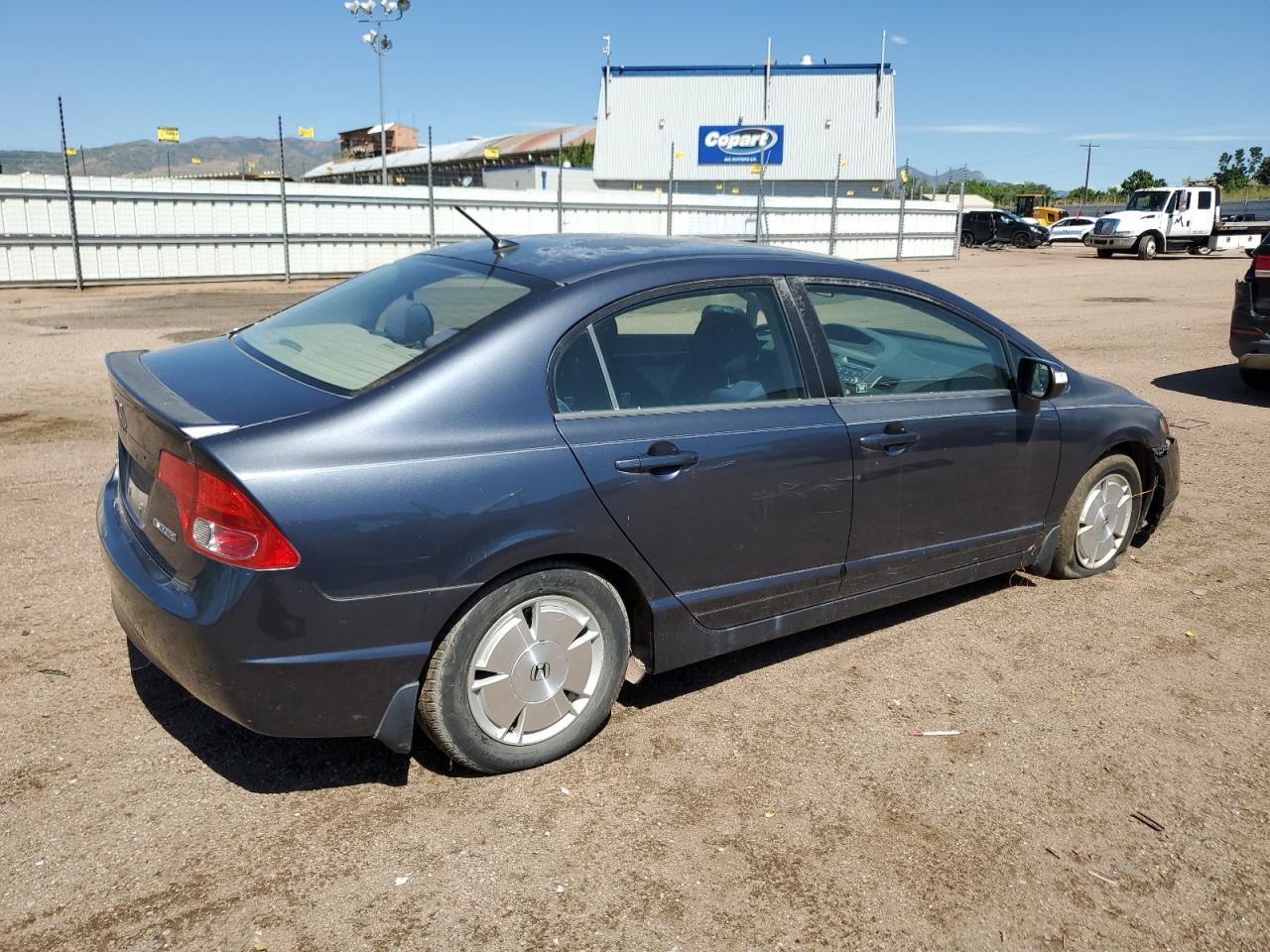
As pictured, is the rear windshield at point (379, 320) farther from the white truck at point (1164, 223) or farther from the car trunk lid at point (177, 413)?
the white truck at point (1164, 223)

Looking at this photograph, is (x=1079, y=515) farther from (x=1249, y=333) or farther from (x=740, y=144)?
(x=740, y=144)

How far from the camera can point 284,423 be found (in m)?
2.76

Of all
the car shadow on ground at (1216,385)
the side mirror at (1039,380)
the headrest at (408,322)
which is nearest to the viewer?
the headrest at (408,322)

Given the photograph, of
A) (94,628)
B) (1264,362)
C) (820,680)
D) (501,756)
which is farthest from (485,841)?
(1264,362)

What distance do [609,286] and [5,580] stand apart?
3.06 meters

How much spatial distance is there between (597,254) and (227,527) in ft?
5.17

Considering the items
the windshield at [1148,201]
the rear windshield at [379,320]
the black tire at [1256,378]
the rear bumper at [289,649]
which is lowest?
the black tire at [1256,378]

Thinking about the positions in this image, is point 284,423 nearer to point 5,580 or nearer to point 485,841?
point 485,841

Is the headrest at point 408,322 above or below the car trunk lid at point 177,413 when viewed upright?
above

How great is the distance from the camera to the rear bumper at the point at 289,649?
8.74ft

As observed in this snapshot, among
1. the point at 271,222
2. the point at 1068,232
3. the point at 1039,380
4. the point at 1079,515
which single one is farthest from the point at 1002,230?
the point at 1039,380

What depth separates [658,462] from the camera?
125 inches

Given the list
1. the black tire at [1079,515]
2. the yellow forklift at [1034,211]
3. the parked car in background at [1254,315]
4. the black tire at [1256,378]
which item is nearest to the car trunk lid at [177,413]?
the black tire at [1079,515]

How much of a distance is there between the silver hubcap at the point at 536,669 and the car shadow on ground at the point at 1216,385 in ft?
26.9
